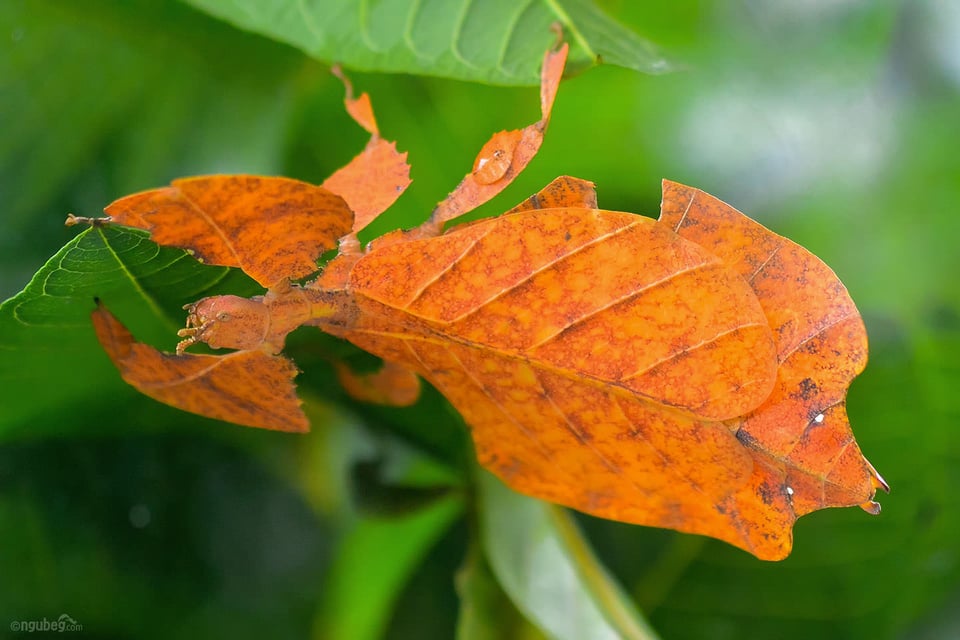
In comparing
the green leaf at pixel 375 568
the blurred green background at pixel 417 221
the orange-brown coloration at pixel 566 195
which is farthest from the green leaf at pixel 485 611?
Answer: the orange-brown coloration at pixel 566 195

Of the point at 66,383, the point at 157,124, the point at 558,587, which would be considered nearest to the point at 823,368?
the point at 558,587

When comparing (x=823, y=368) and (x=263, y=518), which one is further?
(x=263, y=518)

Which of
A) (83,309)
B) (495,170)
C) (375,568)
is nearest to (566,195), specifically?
(495,170)

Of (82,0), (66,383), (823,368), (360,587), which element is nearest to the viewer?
(823,368)

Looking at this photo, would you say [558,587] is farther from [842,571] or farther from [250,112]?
[250,112]

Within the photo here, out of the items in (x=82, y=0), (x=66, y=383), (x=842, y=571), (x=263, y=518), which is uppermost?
(x=82, y=0)

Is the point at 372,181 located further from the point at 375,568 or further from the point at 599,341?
the point at 375,568
